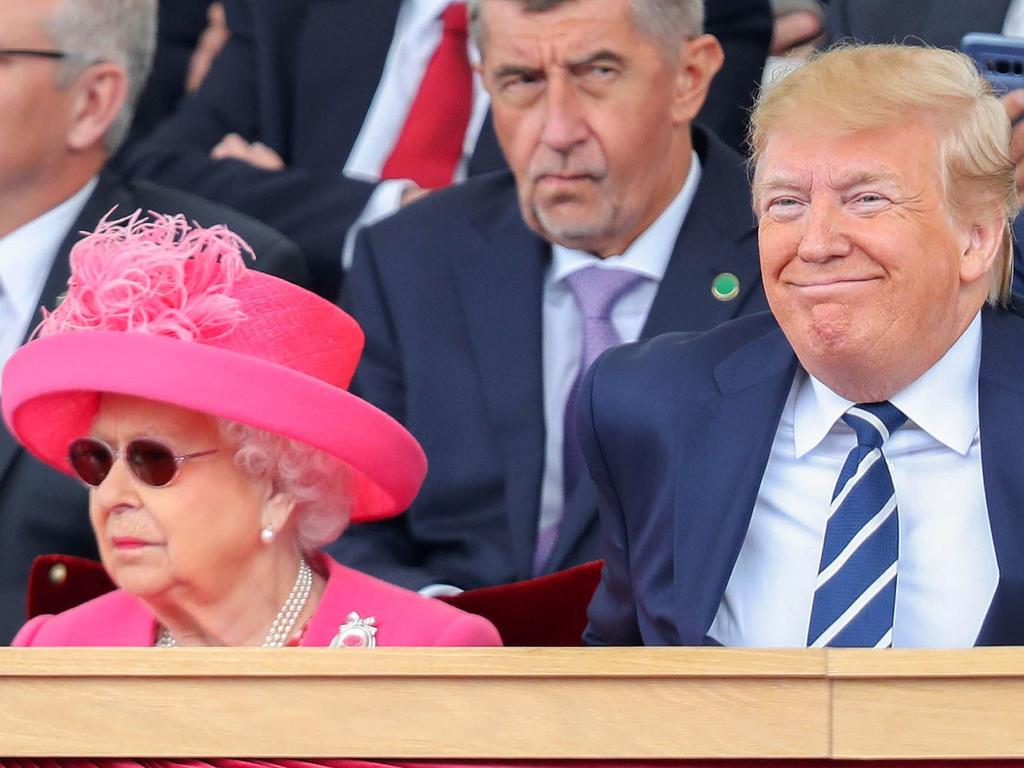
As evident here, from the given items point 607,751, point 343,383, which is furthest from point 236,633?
point 607,751

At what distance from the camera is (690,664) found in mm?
1540

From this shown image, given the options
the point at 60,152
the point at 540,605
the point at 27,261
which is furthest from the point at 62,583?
the point at 60,152

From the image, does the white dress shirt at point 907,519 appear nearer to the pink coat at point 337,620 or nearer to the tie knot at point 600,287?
the pink coat at point 337,620

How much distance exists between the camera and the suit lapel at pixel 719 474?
2119 mm

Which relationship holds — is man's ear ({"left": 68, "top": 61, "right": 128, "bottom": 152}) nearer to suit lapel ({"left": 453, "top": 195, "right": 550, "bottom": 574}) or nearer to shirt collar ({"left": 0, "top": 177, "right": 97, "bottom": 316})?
shirt collar ({"left": 0, "top": 177, "right": 97, "bottom": 316})

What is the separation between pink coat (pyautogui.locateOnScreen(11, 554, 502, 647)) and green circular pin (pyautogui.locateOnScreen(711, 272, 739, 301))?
0.83m

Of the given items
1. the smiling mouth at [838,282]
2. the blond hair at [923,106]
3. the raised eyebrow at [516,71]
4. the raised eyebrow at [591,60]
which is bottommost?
the raised eyebrow at [516,71]

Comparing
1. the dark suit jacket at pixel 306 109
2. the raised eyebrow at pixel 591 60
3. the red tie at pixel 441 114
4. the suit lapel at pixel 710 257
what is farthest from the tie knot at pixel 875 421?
the red tie at pixel 441 114

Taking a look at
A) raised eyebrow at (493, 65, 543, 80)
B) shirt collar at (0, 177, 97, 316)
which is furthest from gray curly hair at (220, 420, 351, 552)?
shirt collar at (0, 177, 97, 316)

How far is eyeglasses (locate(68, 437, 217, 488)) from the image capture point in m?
2.08

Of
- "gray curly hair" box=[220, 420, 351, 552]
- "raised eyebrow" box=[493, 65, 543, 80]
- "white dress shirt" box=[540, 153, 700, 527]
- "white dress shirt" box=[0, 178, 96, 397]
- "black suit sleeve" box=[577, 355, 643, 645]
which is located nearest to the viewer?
"gray curly hair" box=[220, 420, 351, 552]

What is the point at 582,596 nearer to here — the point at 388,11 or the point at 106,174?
the point at 106,174

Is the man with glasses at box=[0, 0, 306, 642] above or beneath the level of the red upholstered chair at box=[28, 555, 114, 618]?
above

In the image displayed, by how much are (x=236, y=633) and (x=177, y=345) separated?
362mm
